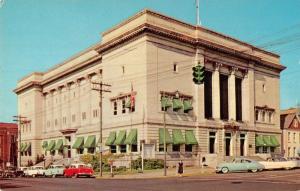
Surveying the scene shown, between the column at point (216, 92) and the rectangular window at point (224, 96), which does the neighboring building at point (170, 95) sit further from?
the column at point (216, 92)

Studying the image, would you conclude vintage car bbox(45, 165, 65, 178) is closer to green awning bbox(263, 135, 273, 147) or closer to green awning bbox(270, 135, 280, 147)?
green awning bbox(263, 135, 273, 147)

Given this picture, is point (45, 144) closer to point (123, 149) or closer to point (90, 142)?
point (90, 142)

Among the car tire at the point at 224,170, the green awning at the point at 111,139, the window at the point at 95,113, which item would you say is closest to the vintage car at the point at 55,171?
the green awning at the point at 111,139

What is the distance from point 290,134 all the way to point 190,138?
112 ft

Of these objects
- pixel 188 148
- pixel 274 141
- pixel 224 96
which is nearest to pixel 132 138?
pixel 188 148

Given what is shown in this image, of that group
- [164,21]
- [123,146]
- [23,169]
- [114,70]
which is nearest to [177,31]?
[164,21]

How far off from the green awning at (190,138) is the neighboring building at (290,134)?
29549 millimetres

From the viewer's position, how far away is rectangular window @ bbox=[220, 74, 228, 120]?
2736 inches

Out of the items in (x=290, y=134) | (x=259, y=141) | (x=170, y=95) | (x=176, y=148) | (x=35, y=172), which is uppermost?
(x=170, y=95)

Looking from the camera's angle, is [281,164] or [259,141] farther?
[259,141]

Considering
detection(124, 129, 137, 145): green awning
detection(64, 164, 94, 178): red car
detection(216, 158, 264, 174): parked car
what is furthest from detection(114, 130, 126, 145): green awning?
detection(216, 158, 264, 174): parked car

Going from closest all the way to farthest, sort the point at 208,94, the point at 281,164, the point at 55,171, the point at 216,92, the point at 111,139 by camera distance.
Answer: the point at 281,164 → the point at 55,171 → the point at 111,139 → the point at 208,94 → the point at 216,92

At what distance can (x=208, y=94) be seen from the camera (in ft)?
219

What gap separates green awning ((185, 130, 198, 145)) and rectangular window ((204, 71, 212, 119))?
5036mm
